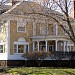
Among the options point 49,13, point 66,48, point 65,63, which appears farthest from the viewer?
point 66,48

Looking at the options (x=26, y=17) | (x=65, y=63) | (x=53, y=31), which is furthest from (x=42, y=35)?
(x=26, y=17)

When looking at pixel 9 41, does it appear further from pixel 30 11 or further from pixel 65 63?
pixel 30 11

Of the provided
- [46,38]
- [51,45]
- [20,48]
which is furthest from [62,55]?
[20,48]

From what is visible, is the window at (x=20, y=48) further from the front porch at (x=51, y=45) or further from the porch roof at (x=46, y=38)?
the porch roof at (x=46, y=38)

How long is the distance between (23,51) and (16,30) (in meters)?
3.24

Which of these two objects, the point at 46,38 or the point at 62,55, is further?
the point at 46,38

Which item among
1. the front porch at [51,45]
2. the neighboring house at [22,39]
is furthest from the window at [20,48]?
the front porch at [51,45]

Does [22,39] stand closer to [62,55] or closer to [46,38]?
[46,38]

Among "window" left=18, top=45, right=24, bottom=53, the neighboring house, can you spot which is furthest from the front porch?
"window" left=18, top=45, right=24, bottom=53

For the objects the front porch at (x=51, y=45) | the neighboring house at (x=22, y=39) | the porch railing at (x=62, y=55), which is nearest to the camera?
the porch railing at (x=62, y=55)

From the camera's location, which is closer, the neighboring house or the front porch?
the neighboring house

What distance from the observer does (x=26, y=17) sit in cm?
3909

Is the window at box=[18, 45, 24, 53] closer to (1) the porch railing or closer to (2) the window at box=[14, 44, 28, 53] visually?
(2) the window at box=[14, 44, 28, 53]

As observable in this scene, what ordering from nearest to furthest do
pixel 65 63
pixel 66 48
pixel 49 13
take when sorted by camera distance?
1. pixel 49 13
2. pixel 65 63
3. pixel 66 48
